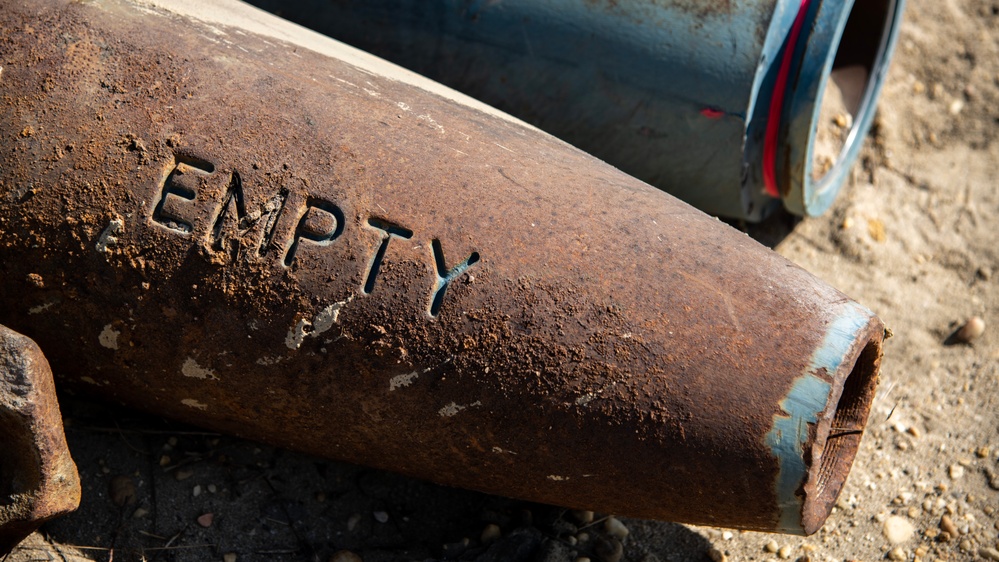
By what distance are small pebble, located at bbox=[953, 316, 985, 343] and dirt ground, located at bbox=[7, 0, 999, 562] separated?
0.03 meters

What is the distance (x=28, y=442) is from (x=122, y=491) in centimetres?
44

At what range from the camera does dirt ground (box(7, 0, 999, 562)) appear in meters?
1.84

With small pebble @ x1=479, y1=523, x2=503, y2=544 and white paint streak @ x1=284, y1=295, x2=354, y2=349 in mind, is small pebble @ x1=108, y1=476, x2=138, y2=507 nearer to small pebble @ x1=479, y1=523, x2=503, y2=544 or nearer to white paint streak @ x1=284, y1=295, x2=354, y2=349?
white paint streak @ x1=284, y1=295, x2=354, y2=349

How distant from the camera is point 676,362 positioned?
149 cm

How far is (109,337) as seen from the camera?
1.57 m

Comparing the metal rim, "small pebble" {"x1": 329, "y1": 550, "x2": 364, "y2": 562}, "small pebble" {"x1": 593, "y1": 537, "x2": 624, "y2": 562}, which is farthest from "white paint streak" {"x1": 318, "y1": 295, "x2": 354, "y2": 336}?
the metal rim

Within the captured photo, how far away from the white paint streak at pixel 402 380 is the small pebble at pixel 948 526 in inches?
56.9

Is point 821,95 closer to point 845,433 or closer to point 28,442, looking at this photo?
point 845,433

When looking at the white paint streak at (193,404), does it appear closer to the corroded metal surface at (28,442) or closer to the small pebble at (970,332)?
the corroded metal surface at (28,442)

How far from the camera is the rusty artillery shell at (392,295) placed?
149 centimetres

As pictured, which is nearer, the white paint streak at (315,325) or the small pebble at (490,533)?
the white paint streak at (315,325)

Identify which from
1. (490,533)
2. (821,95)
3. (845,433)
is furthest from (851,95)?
(490,533)

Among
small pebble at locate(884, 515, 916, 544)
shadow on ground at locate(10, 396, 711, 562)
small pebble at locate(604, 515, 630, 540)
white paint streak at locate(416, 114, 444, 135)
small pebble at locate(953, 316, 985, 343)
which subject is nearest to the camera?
white paint streak at locate(416, 114, 444, 135)

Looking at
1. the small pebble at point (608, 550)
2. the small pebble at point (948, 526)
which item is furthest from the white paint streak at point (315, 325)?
the small pebble at point (948, 526)
